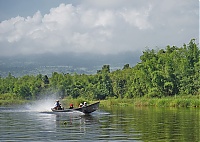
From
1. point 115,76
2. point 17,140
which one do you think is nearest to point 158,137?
point 17,140

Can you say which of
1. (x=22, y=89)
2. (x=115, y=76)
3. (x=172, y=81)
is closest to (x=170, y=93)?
(x=172, y=81)

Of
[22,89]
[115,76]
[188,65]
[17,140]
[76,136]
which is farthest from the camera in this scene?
[22,89]

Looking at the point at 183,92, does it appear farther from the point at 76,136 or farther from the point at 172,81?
the point at 76,136

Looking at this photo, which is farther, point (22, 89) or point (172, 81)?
point (22, 89)

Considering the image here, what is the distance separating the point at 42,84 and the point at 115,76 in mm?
27341

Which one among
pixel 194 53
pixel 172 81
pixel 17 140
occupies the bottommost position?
pixel 17 140

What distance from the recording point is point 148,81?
2965 inches

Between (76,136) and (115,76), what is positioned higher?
(115,76)

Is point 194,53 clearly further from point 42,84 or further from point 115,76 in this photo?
point 42,84

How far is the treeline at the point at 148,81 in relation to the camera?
228 feet

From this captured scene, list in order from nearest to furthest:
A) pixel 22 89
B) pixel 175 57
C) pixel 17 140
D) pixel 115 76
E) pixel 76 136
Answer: pixel 17 140 < pixel 76 136 < pixel 175 57 < pixel 115 76 < pixel 22 89

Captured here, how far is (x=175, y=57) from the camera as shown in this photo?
73.7m

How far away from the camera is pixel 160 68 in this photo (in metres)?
74.7

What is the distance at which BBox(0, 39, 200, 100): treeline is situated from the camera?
6950cm
